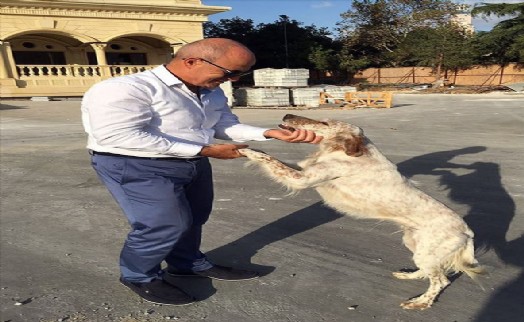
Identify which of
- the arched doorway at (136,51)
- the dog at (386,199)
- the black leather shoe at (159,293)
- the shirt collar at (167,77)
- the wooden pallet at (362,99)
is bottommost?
the wooden pallet at (362,99)

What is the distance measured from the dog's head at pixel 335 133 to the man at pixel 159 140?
17cm

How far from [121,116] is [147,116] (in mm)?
161

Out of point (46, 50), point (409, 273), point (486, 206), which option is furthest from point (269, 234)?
point (46, 50)

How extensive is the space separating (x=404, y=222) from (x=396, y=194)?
242 millimetres

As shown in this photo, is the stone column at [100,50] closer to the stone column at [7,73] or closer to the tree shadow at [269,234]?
the stone column at [7,73]

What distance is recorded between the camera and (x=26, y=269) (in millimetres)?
3436

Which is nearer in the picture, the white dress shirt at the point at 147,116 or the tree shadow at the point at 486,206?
the white dress shirt at the point at 147,116

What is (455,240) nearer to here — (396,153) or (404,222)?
(404,222)

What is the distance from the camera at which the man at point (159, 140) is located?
90.0 inches

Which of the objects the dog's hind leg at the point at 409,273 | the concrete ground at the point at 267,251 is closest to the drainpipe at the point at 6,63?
the concrete ground at the point at 267,251

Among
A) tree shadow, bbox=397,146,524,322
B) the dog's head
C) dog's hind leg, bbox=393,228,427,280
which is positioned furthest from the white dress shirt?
tree shadow, bbox=397,146,524,322

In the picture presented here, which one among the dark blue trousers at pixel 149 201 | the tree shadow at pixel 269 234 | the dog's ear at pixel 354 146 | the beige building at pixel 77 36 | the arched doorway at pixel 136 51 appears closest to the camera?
the dark blue trousers at pixel 149 201

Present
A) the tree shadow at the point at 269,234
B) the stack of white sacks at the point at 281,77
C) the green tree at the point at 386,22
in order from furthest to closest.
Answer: the green tree at the point at 386,22 < the stack of white sacks at the point at 281,77 < the tree shadow at the point at 269,234

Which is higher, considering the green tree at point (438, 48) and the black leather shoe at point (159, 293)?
the green tree at point (438, 48)
